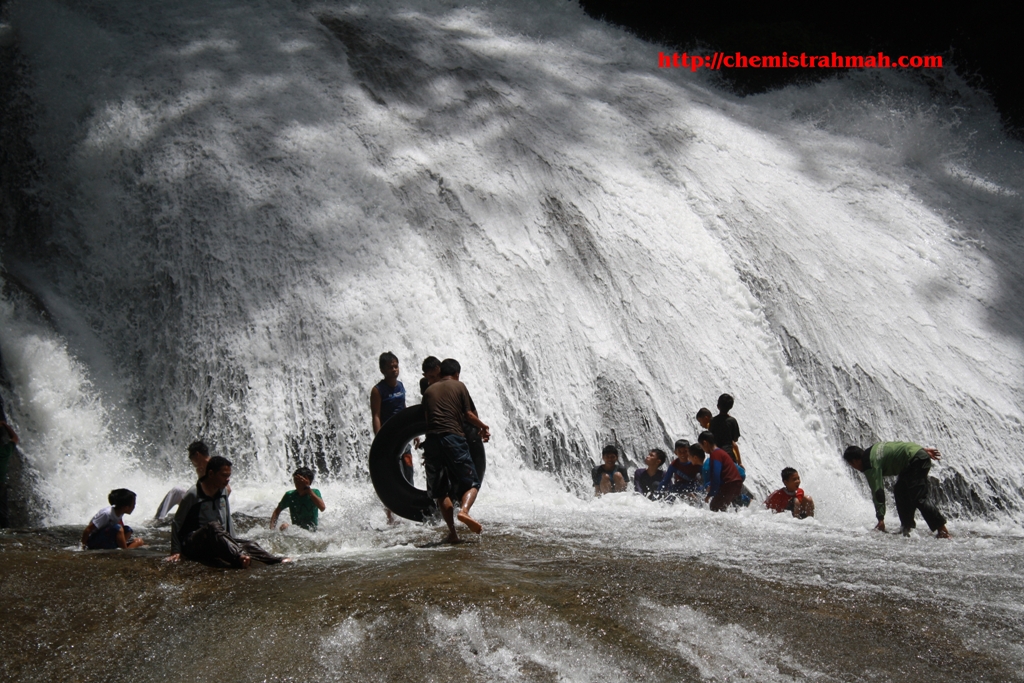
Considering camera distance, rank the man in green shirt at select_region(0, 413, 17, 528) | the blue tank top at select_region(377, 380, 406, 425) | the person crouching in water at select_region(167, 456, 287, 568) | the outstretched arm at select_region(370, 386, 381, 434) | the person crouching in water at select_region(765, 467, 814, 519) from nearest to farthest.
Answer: the person crouching in water at select_region(167, 456, 287, 568)
the outstretched arm at select_region(370, 386, 381, 434)
the blue tank top at select_region(377, 380, 406, 425)
the man in green shirt at select_region(0, 413, 17, 528)
the person crouching in water at select_region(765, 467, 814, 519)

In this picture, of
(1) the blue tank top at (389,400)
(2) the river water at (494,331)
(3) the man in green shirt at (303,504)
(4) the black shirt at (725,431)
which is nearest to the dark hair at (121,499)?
(2) the river water at (494,331)

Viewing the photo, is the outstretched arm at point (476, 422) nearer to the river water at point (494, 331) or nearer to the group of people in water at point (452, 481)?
the group of people in water at point (452, 481)

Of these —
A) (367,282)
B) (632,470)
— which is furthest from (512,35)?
(632,470)

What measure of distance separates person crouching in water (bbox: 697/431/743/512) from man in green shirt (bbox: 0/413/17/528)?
658 cm

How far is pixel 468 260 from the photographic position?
11.3m

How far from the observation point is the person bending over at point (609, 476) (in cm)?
886

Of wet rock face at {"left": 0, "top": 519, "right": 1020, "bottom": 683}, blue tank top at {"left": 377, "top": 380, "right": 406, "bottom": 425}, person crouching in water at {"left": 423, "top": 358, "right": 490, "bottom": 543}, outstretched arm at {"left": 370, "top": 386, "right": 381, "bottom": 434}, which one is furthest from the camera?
blue tank top at {"left": 377, "top": 380, "right": 406, "bottom": 425}

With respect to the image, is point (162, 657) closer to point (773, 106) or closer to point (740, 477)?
point (740, 477)

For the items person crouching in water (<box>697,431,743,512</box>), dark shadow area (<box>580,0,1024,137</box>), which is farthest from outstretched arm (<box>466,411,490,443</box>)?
dark shadow area (<box>580,0,1024,137</box>)

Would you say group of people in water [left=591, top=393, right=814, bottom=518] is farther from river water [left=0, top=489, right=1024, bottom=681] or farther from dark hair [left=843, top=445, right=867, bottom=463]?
river water [left=0, top=489, right=1024, bottom=681]

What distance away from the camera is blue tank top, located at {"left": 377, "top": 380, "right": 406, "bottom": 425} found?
723 cm

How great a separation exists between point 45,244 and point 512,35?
32.5 ft

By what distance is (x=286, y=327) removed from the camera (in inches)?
388

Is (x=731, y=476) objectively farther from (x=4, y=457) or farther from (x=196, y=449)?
(x=4, y=457)
